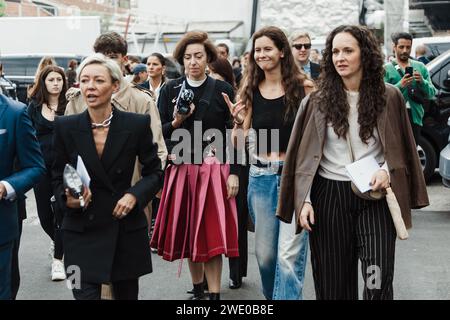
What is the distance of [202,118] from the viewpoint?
20.2ft

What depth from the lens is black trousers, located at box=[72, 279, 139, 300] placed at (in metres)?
4.61

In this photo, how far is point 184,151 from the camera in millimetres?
6207

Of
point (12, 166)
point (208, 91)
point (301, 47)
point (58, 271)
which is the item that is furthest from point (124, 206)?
point (301, 47)

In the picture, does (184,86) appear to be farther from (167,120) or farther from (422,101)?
(422,101)

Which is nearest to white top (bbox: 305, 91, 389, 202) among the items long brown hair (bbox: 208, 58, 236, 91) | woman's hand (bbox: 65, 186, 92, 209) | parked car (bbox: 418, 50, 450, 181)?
woman's hand (bbox: 65, 186, 92, 209)

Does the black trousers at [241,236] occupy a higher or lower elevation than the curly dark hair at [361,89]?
lower

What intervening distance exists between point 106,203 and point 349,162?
1335 mm

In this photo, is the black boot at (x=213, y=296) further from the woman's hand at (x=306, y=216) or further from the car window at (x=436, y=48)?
the car window at (x=436, y=48)

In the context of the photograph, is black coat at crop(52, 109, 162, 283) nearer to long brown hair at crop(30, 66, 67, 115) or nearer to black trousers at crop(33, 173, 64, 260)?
black trousers at crop(33, 173, 64, 260)

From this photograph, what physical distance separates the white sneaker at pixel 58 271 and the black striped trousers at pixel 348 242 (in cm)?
320

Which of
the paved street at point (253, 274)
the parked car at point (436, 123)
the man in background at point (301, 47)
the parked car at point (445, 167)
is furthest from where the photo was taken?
the parked car at point (436, 123)

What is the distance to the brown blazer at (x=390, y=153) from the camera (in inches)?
178

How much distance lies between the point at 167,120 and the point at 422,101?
4.59m

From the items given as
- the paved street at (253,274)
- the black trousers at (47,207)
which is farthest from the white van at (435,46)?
the black trousers at (47,207)
